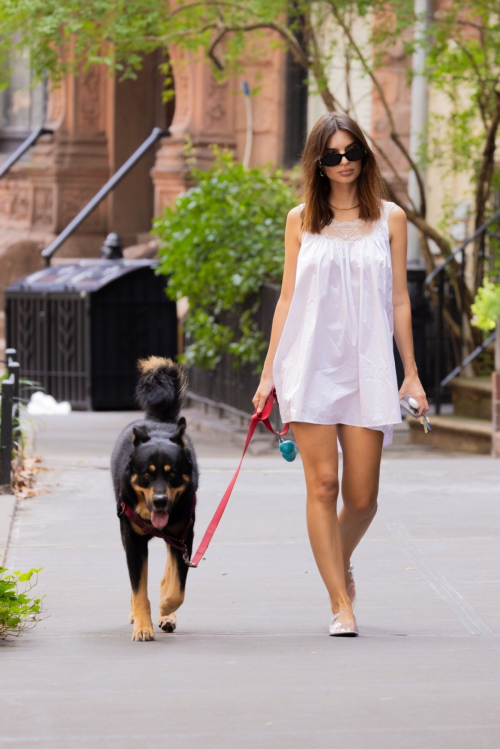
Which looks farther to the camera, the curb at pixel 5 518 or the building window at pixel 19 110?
the building window at pixel 19 110

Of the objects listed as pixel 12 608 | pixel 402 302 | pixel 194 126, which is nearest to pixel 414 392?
pixel 402 302

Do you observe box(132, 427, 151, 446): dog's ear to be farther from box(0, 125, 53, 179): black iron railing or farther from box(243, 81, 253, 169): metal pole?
box(0, 125, 53, 179): black iron railing

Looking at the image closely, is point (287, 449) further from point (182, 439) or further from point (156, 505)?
point (156, 505)

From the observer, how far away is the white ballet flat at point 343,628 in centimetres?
472

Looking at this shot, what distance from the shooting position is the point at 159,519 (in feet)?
14.7

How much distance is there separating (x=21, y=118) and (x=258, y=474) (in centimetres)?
1348

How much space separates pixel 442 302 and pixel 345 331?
764 centimetres

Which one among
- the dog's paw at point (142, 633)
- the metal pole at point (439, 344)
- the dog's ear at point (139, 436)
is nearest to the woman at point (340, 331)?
the dog's ear at point (139, 436)

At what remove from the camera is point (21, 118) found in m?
20.9

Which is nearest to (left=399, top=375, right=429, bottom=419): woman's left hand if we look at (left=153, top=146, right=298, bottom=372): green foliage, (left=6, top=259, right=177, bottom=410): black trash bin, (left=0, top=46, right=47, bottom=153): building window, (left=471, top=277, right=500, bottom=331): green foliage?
(left=471, top=277, right=500, bottom=331): green foliage

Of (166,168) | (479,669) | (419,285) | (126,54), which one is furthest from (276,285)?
(479,669)

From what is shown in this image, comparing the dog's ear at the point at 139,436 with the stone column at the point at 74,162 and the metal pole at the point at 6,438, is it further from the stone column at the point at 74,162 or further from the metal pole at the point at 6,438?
the stone column at the point at 74,162

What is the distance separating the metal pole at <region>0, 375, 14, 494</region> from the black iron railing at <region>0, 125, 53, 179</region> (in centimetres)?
1131

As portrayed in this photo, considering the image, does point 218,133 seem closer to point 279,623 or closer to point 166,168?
point 166,168
